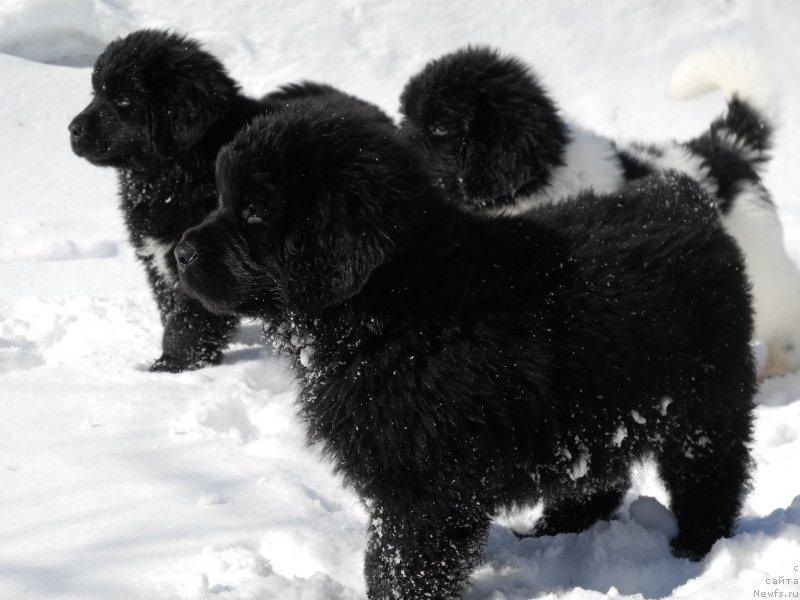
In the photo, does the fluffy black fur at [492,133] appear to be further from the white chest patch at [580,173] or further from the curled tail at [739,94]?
the curled tail at [739,94]

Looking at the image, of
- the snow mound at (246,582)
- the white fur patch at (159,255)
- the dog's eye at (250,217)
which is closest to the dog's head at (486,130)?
the white fur patch at (159,255)

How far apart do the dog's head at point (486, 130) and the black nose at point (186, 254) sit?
211 cm

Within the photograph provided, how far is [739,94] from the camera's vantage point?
15.7 feet

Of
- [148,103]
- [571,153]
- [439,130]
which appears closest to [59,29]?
[148,103]

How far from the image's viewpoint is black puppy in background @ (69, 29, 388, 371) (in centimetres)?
427

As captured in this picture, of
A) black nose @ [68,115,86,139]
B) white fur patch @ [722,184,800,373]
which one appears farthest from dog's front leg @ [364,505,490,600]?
black nose @ [68,115,86,139]

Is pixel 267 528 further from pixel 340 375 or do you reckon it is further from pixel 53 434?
pixel 53 434

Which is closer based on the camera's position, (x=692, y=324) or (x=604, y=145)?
(x=692, y=324)

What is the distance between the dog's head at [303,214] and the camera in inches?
84.0

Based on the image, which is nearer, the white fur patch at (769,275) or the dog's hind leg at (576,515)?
the dog's hind leg at (576,515)

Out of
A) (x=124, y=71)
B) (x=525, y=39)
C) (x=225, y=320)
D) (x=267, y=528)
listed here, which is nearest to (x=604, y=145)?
(x=225, y=320)

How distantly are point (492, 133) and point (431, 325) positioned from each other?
7.49 feet

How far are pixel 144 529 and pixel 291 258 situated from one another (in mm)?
1005

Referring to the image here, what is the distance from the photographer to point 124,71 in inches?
169
